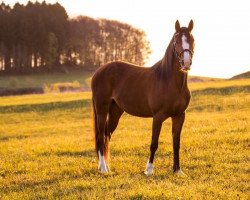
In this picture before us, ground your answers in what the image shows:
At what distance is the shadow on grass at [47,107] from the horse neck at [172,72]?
25.9m

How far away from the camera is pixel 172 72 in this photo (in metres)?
9.48

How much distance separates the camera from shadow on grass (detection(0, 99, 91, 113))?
115 ft

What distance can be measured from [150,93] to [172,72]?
0.73m

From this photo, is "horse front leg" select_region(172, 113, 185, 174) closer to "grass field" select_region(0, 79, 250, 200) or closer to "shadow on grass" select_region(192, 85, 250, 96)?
→ "grass field" select_region(0, 79, 250, 200)

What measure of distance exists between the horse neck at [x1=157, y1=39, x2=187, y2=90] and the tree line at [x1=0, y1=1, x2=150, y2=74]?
2685 inches

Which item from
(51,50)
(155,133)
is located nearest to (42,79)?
(51,50)

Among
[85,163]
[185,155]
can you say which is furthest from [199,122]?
[85,163]

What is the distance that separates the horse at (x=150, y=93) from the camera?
9.26 meters

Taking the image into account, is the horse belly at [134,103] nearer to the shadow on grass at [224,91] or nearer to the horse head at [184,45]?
the horse head at [184,45]

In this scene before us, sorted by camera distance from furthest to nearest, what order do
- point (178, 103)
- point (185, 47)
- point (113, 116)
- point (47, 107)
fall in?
point (47, 107) → point (113, 116) → point (178, 103) → point (185, 47)

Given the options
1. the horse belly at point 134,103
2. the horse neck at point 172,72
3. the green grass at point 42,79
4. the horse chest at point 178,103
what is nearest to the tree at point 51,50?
the green grass at point 42,79

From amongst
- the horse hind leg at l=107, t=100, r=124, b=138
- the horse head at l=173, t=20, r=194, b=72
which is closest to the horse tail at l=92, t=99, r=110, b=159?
the horse hind leg at l=107, t=100, r=124, b=138

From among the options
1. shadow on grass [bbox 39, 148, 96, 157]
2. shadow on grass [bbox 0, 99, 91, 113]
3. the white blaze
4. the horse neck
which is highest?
the white blaze

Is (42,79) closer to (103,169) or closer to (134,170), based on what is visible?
(103,169)
